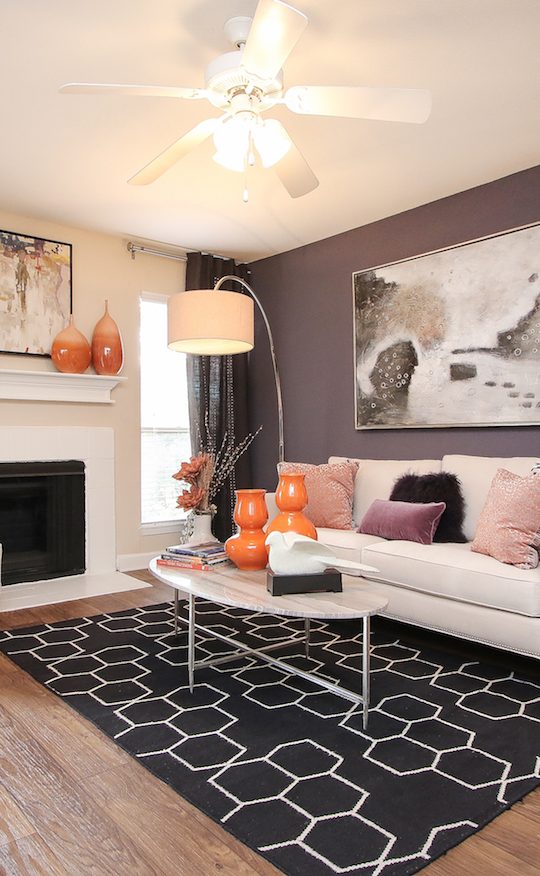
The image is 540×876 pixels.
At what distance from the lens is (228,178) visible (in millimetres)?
3797

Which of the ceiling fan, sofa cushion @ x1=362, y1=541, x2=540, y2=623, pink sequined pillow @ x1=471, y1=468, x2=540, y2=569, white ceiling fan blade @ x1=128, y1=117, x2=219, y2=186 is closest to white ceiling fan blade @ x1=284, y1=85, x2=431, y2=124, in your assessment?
the ceiling fan

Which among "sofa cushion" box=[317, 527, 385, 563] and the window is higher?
the window

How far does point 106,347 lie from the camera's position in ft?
15.4

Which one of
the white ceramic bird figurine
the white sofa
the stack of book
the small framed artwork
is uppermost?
the small framed artwork

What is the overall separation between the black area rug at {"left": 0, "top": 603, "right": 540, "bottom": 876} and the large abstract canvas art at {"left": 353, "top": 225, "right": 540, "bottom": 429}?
1.49 m

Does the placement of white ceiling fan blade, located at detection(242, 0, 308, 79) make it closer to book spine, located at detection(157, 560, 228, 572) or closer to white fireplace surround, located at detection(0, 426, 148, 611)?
book spine, located at detection(157, 560, 228, 572)

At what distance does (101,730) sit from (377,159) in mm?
3106

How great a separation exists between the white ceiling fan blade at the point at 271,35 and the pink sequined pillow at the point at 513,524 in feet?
6.78

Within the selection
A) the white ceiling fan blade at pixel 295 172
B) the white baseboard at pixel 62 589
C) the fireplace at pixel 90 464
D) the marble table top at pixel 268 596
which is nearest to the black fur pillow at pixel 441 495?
the marble table top at pixel 268 596

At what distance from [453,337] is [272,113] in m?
1.78

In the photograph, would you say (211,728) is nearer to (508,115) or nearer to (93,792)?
(93,792)

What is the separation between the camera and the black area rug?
167 centimetres

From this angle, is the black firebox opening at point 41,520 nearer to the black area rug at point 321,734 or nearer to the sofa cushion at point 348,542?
the black area rug at point 321,734

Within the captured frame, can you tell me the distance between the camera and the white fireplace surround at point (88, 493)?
432cm
